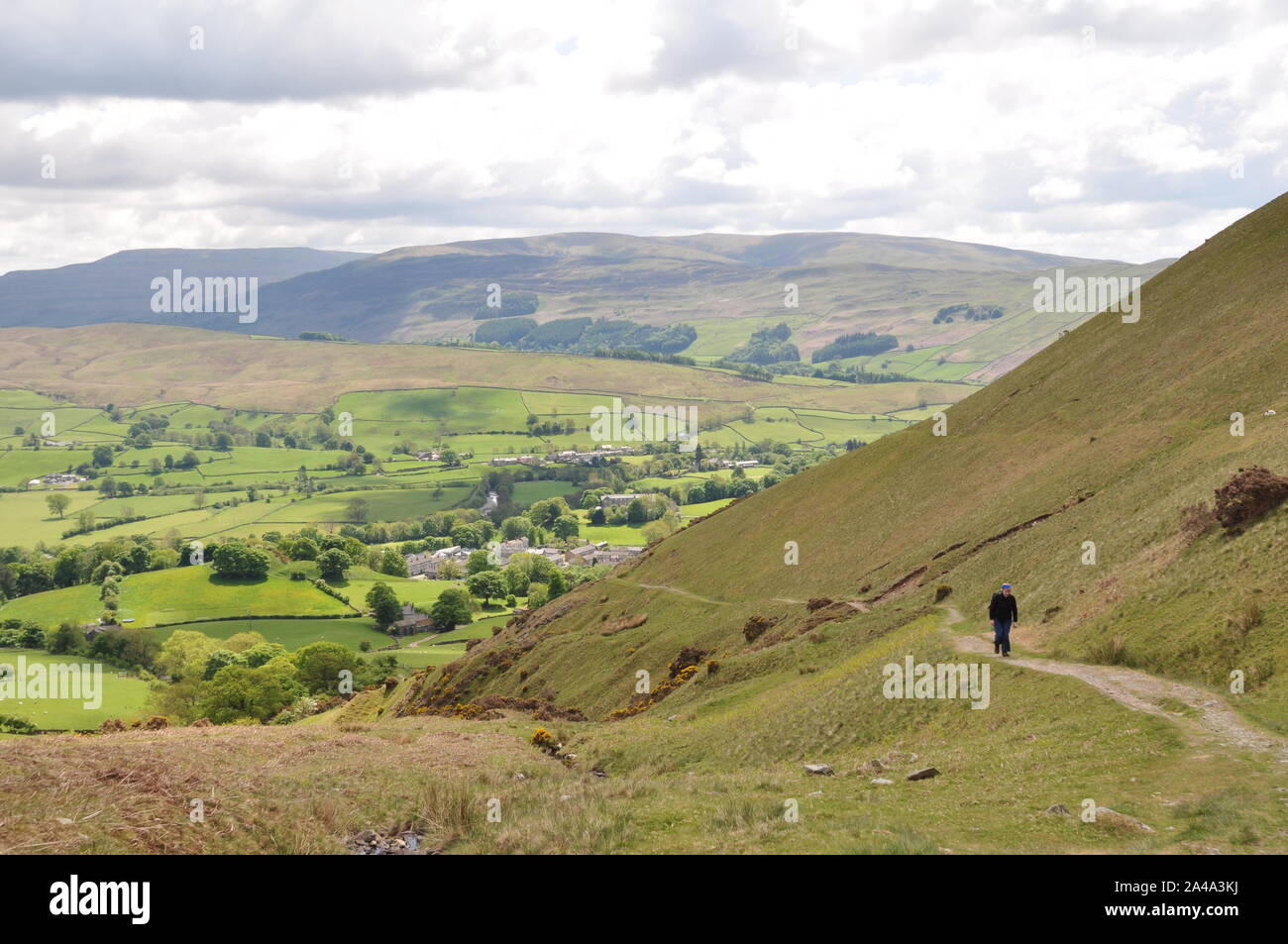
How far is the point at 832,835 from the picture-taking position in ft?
58.3

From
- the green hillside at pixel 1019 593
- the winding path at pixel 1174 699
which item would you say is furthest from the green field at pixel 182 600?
the winding path at pixel 1174 699

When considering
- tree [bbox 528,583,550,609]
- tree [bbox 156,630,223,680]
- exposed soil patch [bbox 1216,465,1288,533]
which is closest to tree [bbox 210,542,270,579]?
tree [bbox 156,630,223,680]

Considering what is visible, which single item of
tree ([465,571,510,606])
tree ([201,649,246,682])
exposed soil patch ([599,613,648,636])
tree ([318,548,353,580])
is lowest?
tree ([201,649,246,682])

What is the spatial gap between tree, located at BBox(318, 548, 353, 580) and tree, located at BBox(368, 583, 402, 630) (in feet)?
91.6

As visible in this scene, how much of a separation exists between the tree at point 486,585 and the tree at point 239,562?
37435mm

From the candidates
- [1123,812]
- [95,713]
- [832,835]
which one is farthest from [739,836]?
[95,713]

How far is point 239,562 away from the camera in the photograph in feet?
566

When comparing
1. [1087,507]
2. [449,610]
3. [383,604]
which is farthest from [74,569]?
[1087,507]

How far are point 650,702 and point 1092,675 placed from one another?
2649 centimetres

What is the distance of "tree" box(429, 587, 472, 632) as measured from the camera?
155750 mm

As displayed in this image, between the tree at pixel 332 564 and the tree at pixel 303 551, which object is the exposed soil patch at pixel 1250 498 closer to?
the tree at pixel 332 564

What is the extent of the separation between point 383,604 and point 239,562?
36.0 metres

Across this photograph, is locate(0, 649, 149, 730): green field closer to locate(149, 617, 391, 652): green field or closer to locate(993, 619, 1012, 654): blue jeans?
locate(149, 617, 391, 652): green field

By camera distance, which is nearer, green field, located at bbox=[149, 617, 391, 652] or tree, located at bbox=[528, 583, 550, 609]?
green field, located at bbox=[149, 617, 391, 652]
